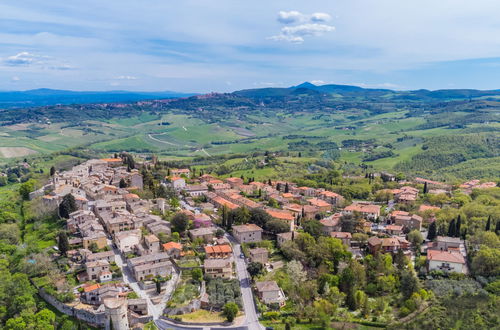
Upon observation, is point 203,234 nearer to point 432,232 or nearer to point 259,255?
point 259,255

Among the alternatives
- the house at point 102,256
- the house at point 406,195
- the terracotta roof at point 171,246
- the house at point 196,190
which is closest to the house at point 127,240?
the house at point 102,256

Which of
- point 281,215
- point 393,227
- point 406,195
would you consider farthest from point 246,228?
point 406,195

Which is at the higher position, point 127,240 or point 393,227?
point 127,240

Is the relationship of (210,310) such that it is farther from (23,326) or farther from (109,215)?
(109,215)

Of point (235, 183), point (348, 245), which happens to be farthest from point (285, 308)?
point (235, 183)

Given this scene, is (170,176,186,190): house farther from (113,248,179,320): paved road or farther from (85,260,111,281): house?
(85,260,111,281): house
